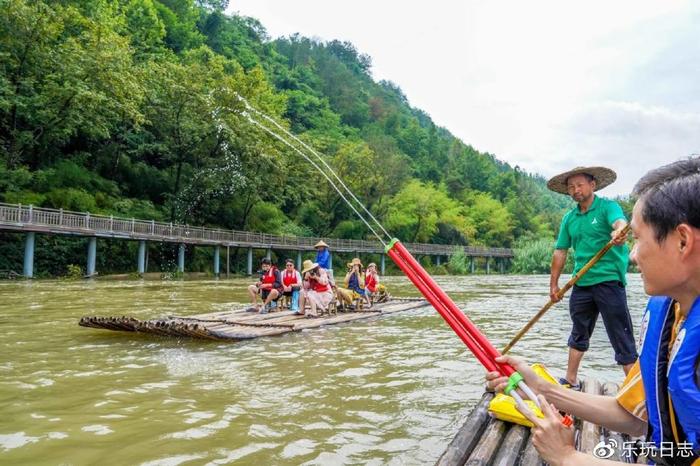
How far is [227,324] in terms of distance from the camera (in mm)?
9562

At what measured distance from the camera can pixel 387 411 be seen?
189 inches

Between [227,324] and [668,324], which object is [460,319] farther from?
[227,324]

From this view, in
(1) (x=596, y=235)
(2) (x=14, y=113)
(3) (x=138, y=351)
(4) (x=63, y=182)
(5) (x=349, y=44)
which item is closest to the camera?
(1) (x=596, y=235)

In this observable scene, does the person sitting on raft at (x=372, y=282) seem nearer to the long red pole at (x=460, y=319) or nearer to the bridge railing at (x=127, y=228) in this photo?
the bridge railing at (x=127, y=228)

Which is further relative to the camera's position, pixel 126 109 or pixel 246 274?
pixel 246 274

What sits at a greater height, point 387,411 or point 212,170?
point 212,170

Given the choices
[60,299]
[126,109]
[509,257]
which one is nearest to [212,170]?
[126,109]

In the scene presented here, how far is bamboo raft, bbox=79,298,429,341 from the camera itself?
8273 millimetres

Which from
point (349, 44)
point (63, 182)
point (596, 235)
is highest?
point (349, 44)

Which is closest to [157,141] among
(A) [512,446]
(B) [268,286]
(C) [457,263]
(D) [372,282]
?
(D) [372,282]

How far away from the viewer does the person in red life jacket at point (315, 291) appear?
37.3 ft

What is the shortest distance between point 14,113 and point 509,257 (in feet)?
196

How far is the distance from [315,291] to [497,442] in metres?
8.47

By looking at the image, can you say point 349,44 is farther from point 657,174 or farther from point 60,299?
point 657,174
